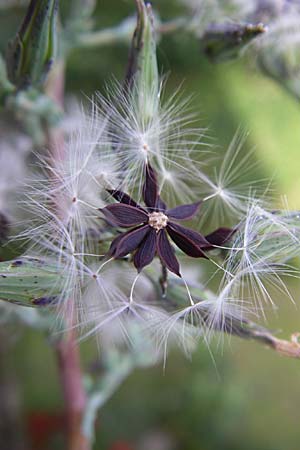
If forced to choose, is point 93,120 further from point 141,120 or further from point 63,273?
point 63,273

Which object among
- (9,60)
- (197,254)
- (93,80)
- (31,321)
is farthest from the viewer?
(93,80)

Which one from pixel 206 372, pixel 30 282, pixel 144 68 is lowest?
pixel 206 372

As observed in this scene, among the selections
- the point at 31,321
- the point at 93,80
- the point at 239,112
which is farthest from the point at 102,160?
the point at 239,112

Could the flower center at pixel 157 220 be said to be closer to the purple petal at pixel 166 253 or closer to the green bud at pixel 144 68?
the purple petal at pixel 166 253

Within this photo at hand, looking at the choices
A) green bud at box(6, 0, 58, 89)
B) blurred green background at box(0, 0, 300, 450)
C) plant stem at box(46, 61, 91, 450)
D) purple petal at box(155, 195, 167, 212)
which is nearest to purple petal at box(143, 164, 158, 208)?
purple petal at box(155, 195, 167, 212)

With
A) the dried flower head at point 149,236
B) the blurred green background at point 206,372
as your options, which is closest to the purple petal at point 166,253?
the dried flower head at point 149,236

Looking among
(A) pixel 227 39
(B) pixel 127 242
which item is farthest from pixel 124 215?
(A) pixel 227 39

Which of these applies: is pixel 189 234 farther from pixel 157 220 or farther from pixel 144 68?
pixel 144 68
